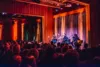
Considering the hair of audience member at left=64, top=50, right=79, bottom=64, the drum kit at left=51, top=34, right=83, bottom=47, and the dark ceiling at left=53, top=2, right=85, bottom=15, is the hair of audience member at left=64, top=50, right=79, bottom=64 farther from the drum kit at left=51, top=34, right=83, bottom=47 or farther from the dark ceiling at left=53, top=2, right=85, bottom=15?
the dark ceiling at left=53, top=2, right=85, bottom=15

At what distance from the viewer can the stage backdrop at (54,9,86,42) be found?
14.4 metres

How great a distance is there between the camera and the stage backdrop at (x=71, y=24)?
47.3 ft

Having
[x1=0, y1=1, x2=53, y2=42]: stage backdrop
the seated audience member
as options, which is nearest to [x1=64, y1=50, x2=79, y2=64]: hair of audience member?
the seated audience member

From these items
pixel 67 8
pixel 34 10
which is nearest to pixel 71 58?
pixel 34 10

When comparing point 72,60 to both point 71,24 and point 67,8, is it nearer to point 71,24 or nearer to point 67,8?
point 71,24

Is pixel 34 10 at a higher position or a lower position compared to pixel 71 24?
higher

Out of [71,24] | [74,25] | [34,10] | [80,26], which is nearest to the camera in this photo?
[80,26]

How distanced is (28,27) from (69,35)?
284 inches

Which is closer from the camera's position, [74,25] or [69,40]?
[69,40]

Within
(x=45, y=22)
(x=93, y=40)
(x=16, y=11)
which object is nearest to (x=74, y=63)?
(x=93, y=40)

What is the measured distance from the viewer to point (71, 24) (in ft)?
52.1

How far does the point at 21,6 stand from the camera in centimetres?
1429

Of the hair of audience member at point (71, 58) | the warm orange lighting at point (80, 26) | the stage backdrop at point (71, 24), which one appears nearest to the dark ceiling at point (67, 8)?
the stage backdrop at point (71, 24)

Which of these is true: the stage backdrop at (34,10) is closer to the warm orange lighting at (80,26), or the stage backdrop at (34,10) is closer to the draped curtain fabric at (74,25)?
the draped curtain fabric at (74,25)
